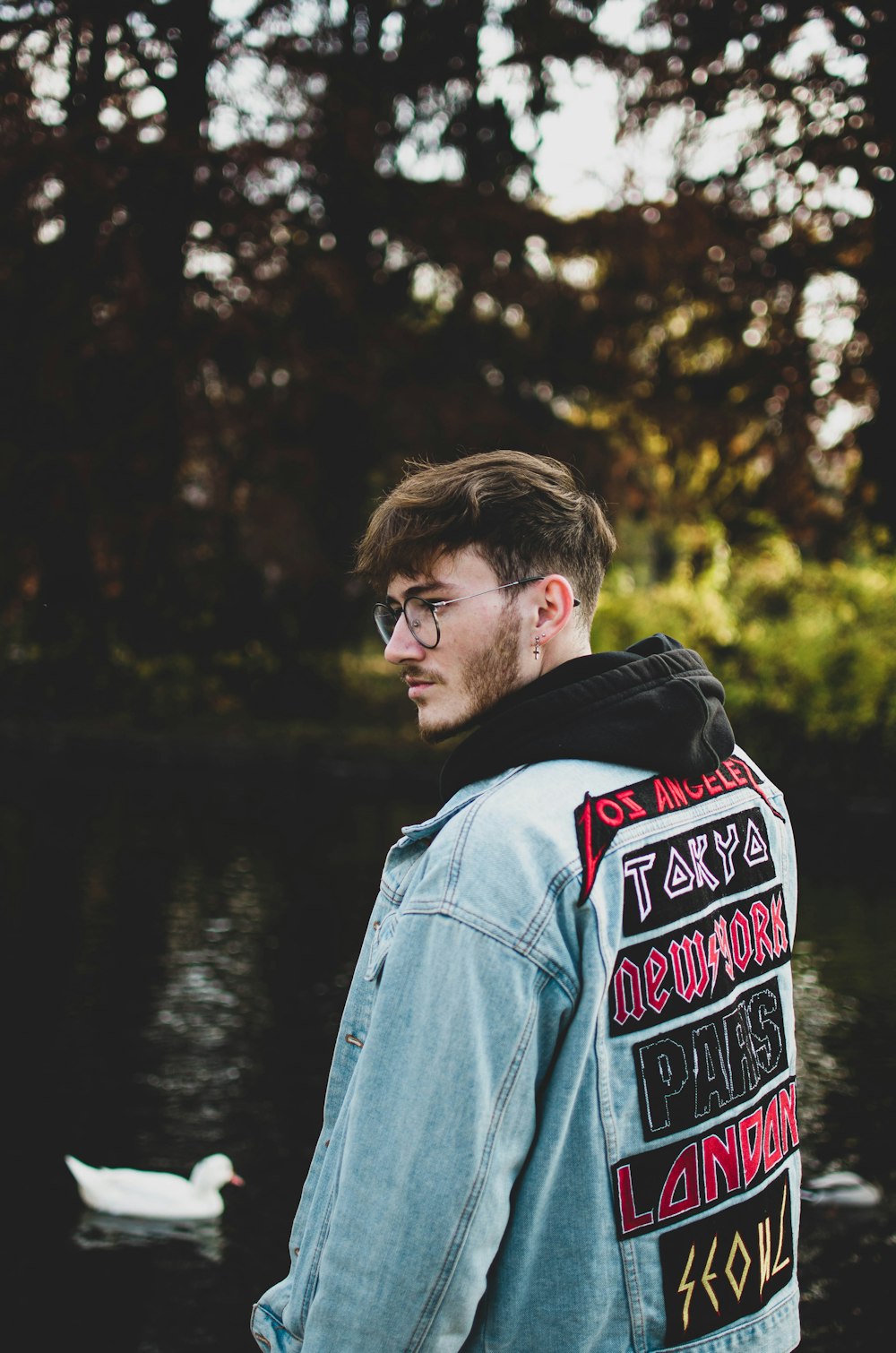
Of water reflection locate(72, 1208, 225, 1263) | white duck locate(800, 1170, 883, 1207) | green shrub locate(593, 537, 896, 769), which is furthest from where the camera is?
green shrub locate(593, 537, 896, 769)

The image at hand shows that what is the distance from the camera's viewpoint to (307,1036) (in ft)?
20.5

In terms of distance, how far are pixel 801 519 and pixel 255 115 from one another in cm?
759

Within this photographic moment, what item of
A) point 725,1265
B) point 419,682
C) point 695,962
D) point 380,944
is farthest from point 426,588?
point 725,1265

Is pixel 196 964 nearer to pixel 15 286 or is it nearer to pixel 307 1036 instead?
pixel 307 1036

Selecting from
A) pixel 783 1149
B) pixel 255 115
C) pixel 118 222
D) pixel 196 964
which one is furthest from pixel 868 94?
pixel 783 1149

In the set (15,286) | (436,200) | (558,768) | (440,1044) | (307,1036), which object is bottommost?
(307,1036)

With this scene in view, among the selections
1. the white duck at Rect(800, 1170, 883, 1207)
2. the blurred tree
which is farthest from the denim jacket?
the blurred tree

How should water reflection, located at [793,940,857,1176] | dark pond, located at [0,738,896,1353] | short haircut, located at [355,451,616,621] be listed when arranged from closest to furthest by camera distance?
short haircut, located at [355,451,616,621] → dark pond, located at [0,738,896,1353] → water reflection, located at [793,940,857,1176]

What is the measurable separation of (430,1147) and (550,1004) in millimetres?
181

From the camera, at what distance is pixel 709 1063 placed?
4.78ft

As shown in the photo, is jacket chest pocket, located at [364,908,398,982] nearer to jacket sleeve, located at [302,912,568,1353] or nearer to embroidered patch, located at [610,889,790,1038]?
jacket sleeve, located at [302,912,568,1353]

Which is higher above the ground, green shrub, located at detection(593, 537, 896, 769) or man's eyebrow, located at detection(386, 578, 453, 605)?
man's eyebrow, located at detection(386, 578, 453, 605)

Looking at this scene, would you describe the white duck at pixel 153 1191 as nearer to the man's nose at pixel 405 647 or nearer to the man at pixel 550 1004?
the man at pixel 550 1004

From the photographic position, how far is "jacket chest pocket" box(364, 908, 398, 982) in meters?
1.39
